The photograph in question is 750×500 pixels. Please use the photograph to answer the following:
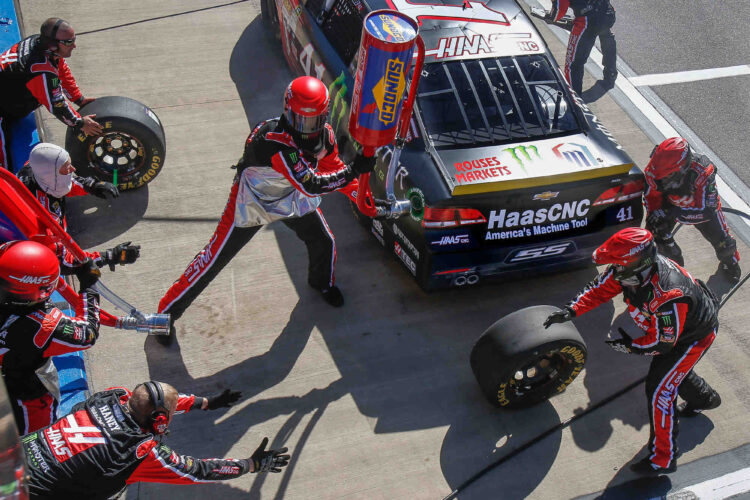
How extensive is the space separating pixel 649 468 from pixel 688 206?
219cm

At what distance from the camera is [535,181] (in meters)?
5.04

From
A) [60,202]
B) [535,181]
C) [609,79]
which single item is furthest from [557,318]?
[609,79]

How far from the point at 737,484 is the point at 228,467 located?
3.28 m

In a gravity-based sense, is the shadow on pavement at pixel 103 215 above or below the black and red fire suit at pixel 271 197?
below

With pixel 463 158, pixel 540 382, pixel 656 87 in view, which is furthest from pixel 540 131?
pixel 656 87

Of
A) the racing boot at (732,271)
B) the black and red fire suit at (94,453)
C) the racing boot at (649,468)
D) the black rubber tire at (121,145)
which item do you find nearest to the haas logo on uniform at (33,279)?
the black and red fire suit at (94,453)

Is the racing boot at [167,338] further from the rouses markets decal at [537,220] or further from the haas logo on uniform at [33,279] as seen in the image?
the rouses markets decal at [537,220]

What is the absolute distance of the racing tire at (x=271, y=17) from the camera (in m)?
8.23

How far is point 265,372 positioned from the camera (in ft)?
16.6

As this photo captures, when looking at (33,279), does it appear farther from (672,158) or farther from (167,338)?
(672,158)

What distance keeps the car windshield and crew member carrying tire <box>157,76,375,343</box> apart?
95cm

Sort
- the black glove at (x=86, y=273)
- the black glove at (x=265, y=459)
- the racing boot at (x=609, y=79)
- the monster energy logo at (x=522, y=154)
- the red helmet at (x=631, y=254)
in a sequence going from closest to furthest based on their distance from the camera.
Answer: the black glove at (x=265, y=459)
the red helmet at (x=631, y=254)
the black glove at (x=86, y=273)
the monster energy logo at (x=522, y=154)
the racing boot at (x=609, y=79)

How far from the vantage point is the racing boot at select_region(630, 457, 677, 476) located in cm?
455

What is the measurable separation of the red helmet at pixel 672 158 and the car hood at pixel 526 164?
0.89ft
